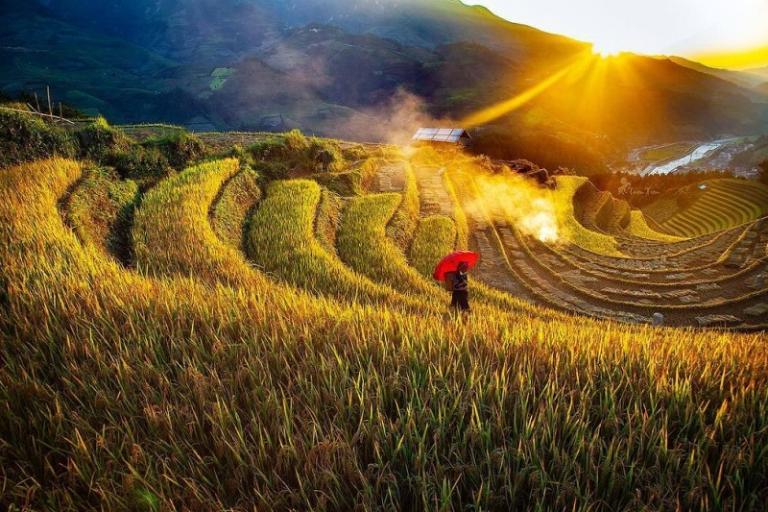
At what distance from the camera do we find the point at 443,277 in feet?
21.6

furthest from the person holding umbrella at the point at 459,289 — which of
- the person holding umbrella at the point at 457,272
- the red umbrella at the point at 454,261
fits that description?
the red umbrella at the point at 454,261

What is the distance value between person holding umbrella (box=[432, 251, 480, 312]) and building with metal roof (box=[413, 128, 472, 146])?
34.8m

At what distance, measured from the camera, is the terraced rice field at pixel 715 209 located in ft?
171

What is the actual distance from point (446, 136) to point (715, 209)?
1884 inches

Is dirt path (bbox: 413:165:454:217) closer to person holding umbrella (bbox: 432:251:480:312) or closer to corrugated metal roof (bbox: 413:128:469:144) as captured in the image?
person holding umbrella (bbox: 432:251:480:312)

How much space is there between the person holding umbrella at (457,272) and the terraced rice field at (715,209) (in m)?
61.5

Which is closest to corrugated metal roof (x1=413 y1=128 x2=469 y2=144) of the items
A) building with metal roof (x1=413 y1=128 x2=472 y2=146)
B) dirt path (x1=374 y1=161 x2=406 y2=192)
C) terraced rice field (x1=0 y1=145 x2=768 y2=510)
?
building with metal roof (x1=413 y1=128 x2=472 y2=146)

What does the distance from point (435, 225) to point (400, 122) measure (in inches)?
5306

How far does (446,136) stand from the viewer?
1578 inches

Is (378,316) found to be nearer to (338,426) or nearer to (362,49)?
(338,426)

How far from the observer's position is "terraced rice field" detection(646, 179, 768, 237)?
171ft

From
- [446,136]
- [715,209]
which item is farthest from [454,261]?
[715,209]

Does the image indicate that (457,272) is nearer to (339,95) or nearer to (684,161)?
(339,95)

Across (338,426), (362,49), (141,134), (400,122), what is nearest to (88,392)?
(338,426)
